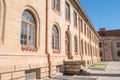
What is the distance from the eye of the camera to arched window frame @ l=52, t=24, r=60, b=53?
52.4 ft

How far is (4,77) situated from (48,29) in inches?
256

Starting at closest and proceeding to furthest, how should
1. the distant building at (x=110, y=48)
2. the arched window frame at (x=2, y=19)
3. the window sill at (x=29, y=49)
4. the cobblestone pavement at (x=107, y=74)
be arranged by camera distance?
the arched window frame at (x=2, y=19) → the window sill at (x=29, y=49) → the cobblestone pavement at (x=107, y=74) → the distant building at (x=110, y=48)

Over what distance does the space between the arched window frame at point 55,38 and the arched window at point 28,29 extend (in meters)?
3.72

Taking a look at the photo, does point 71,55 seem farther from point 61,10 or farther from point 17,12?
point 17,12

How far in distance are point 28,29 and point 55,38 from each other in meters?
5.23

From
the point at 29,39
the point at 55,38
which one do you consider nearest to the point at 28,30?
the point at 29,39

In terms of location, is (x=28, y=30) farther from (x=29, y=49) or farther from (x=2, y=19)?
(x=2, y=19)

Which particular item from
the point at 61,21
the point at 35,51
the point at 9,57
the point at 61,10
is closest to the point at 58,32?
the point at 61,21

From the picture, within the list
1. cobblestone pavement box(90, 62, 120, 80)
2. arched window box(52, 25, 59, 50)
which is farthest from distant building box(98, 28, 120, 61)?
arched window box(52, 25, 59, 50)

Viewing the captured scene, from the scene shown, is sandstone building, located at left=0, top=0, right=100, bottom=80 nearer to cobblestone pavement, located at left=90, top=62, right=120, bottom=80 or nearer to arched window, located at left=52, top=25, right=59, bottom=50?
arched window, located at left=52, top=25, right=59, bottom=50

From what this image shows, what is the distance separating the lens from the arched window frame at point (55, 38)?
1597 cm

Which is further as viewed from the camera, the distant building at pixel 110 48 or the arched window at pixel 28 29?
the distant building at pixel 110 48

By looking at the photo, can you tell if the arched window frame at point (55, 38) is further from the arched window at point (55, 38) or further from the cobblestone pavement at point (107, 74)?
the cobblestone pavement at point (107, 74)

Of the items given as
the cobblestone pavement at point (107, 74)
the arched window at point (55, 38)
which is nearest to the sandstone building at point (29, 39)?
the arched window at point (55, 38)
